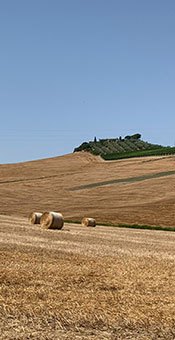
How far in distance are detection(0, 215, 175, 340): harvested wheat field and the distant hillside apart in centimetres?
7786

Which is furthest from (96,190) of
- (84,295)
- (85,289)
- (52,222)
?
(84,295)

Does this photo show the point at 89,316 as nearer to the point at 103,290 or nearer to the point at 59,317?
the point at 59,317

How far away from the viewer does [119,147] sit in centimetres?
10850

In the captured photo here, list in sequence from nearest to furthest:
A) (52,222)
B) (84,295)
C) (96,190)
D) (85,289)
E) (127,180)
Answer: (84,295) < (85,289) < (52,222) < (96,190) < (127,180)

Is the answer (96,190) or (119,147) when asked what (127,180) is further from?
(119,147)

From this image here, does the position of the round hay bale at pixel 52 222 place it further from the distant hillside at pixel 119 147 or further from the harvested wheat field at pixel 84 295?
the distant hillside at pixel 119 147

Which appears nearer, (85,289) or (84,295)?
(84,295)

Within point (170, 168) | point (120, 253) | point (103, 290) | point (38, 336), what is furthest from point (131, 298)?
point (170, 168)

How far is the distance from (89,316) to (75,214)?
3399 centimetres

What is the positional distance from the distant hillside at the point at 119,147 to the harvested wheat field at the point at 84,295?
3065 inches

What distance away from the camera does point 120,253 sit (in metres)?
16.1

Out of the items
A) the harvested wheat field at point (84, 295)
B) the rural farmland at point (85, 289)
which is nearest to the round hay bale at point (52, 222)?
the rural farmland at point (85, 289)

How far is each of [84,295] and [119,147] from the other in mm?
99672

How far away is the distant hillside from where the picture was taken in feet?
315
